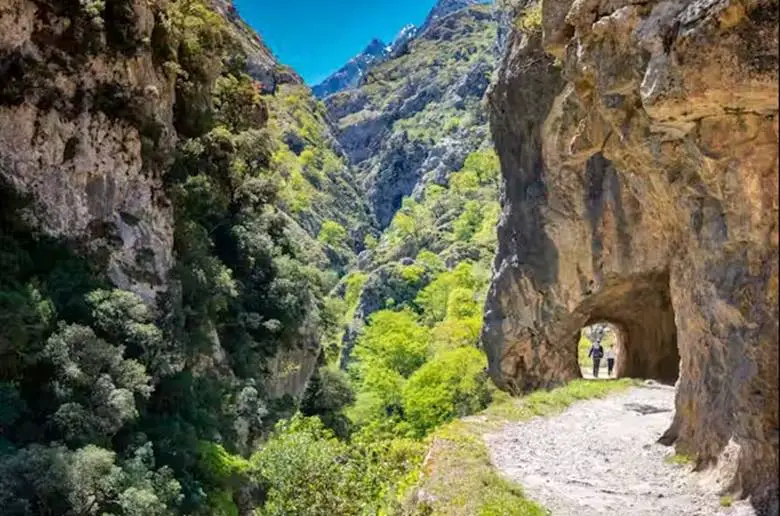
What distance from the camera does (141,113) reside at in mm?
25859

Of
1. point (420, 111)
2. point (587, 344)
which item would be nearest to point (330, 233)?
point (420, 111)

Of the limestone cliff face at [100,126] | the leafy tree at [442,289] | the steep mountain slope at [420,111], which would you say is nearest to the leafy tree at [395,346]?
the leafy tree at [442,289]

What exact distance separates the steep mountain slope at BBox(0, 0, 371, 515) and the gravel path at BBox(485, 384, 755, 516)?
951 cm

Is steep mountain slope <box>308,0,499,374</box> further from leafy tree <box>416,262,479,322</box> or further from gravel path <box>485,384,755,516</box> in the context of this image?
gravel path <box>485,384,755,516</box>

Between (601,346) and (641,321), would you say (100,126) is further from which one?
(601,346)

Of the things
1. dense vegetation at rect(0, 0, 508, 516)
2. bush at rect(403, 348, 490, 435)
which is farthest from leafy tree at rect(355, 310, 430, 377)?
bush at rect(403, 348, 490, 435)

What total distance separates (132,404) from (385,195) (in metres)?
115

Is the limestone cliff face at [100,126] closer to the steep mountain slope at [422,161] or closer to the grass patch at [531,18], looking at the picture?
the grass patch at [531,18]

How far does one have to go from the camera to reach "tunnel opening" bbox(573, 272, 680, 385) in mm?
26000

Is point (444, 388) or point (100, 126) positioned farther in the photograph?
point (444, 388)

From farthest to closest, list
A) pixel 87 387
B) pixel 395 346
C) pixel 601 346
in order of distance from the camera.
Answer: pixel 395 346 < pixel 601 346 < pixel 87 387

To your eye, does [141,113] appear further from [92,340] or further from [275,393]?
[275,393]

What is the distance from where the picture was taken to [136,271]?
24781 mm

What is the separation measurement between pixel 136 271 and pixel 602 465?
17605 millimetres
